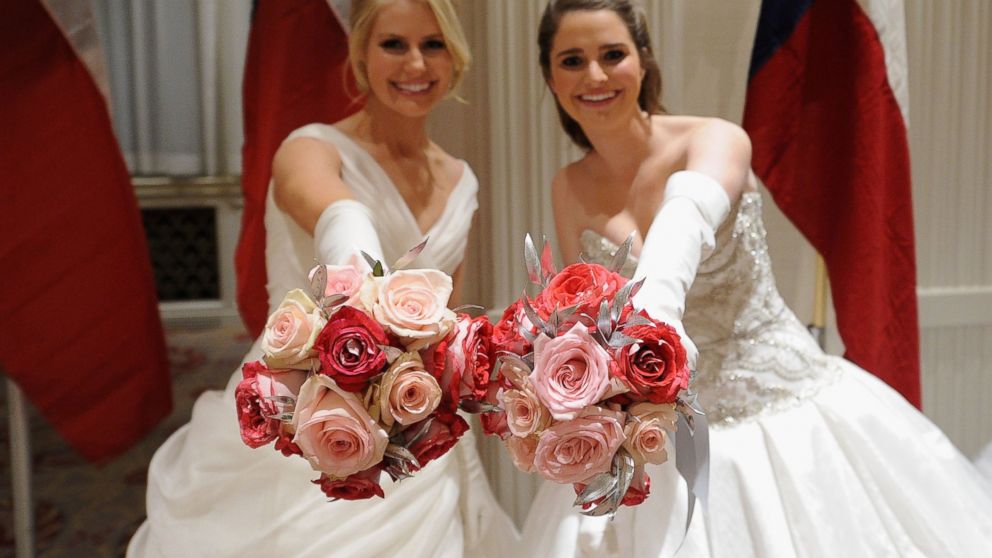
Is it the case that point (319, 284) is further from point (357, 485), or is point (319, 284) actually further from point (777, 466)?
point (777, 466)

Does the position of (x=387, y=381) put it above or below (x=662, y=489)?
above

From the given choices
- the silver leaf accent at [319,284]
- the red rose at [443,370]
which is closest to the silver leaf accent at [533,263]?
the red rose at [443,370]

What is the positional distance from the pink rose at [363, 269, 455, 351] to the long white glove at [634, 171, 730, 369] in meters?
0.28

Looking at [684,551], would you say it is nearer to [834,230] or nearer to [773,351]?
[773,351]

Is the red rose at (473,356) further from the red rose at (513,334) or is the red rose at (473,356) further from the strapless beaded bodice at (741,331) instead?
the strapless beaded bodice at (741,331)

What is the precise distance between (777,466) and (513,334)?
57 centimetres

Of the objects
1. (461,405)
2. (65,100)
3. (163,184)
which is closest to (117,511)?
(65,100)

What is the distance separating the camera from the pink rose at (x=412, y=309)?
0.97 m

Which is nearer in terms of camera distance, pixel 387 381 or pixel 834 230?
pixel 387 381

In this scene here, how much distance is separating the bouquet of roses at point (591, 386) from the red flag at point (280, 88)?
1409 millimetres

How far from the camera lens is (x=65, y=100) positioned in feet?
7.38

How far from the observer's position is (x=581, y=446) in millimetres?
958

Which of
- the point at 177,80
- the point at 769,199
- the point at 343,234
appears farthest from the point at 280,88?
the point at 177,80

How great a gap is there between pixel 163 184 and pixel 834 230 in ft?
10.1
